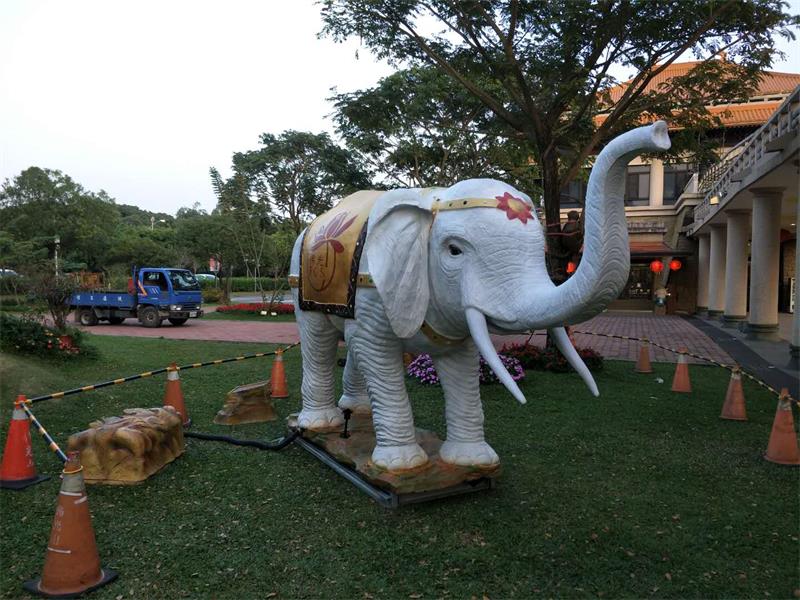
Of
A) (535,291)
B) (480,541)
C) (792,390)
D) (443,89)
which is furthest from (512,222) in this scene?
(443,89)

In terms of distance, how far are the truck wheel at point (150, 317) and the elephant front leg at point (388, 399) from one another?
14155mm

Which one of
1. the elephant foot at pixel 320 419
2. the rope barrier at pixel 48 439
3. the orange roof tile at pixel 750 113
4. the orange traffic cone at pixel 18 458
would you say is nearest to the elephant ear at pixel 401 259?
the elephant foot at pixel 320 419

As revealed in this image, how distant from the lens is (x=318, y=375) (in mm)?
4840

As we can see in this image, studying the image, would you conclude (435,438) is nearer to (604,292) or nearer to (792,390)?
(604,292)

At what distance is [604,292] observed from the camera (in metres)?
2.51

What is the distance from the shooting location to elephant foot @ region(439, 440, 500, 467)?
3744 millimetres

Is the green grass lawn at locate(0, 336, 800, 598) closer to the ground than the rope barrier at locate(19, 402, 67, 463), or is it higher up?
closer to the ground

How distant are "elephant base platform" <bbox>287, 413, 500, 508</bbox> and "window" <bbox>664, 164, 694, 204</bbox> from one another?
83.3 feet

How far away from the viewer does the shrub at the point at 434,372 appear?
7.54m

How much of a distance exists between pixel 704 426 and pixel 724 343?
872 cm

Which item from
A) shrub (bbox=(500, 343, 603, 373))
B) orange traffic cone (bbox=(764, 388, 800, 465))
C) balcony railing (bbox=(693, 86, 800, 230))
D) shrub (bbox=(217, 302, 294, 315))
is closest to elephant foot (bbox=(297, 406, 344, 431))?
orange traffic cone (bbox=(764, 388, 800, 465))

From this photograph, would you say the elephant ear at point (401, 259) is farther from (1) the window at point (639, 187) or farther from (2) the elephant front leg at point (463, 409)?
(1) the window at point (639, 187)

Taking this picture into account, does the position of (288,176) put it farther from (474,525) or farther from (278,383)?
(474,525)

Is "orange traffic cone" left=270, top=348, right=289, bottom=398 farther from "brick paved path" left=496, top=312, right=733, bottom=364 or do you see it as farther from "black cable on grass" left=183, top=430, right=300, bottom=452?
"brick paved path" left=496, top=312, right=733, bottom=364
